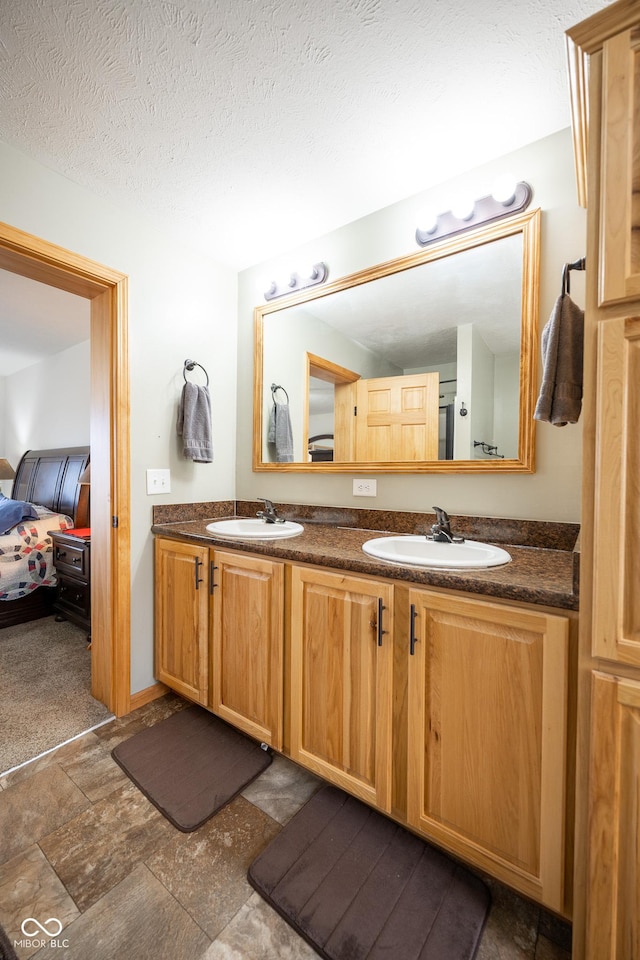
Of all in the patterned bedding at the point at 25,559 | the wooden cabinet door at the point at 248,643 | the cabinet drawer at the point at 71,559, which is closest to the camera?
the wooden cabinet door at the point at 248,643

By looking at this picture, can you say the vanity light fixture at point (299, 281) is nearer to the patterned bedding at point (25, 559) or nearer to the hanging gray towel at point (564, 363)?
the hanging gray towel at point (564, 363)

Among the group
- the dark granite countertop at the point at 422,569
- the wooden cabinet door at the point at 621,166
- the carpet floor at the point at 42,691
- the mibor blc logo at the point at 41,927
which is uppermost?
the wooden cabinet door at the point at 621,166

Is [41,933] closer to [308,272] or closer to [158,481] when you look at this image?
[158,481]

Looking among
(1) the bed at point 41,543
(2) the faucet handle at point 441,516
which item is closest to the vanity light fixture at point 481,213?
(2) the faucet handle at point 441,516

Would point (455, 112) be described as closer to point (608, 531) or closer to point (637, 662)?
point (608, 531)

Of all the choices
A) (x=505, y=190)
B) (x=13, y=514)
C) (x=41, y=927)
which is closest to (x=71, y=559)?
Answer: (x=13, y=514)

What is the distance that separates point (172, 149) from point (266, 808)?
246cm

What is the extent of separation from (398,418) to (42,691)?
7.51 feet

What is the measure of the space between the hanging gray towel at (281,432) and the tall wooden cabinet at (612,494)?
153 centimetres

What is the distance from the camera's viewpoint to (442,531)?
1514 millimetres

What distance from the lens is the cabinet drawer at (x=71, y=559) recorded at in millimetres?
2659

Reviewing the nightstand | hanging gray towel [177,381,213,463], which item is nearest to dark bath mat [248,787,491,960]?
hanging gray towel [177,381,213,463]

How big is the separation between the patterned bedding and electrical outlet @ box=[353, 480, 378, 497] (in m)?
2.62

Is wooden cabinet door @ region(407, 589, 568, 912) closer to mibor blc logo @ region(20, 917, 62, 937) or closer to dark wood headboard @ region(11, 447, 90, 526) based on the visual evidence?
mibor blc logo @ region(20, 917, 62, 937)
